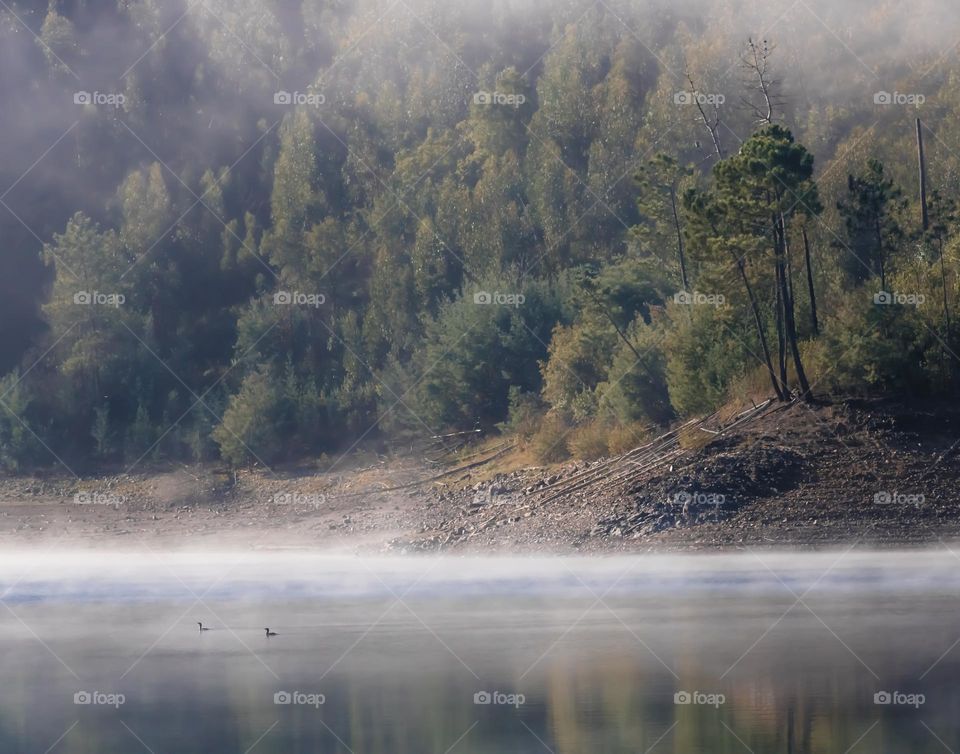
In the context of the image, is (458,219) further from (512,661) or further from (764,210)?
(512,661)

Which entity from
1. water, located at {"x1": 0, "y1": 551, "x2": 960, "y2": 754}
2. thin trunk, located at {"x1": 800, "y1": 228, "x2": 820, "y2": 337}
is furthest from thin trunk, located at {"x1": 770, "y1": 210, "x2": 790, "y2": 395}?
water, located at {"x1": 0, "y1": 551, "x2": 960, "y2": 754}

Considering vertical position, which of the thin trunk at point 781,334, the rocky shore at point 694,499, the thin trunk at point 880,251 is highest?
the thin trunk at point 880,251

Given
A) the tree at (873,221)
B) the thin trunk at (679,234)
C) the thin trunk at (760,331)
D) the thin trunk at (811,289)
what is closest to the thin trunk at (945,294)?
the tree at (873,221)

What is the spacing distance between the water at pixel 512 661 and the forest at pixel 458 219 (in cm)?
921

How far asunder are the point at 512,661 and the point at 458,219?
38.4m

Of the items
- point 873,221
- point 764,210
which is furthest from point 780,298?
point 873,221

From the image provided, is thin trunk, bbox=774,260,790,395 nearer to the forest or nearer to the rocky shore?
the forest

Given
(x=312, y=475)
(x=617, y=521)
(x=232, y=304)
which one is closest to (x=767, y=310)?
(x=617, y=521)

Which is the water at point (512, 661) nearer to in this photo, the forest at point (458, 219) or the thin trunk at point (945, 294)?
the thin trunk at point (945, 294)

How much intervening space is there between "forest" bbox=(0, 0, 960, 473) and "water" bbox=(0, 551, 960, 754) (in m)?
9.21

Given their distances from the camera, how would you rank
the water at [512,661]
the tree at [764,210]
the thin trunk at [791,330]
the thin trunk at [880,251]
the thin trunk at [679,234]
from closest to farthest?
the water at [512,661] → the tree at [764,210] → the thin trunk at [791,330] → the thin trunk at [880,251] → the thin trunk at [679,234]

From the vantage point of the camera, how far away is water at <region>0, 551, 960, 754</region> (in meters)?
17.5

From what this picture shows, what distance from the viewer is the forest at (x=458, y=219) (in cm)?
3900

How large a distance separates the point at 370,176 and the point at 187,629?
39.4 meters
